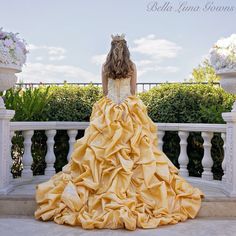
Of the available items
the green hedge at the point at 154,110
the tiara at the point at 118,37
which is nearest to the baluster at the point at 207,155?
the green hedge at the point at 154,110

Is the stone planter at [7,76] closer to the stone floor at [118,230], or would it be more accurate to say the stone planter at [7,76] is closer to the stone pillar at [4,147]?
the stone pillar at [4,147]

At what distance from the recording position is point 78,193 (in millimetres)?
3727

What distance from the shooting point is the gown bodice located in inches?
168

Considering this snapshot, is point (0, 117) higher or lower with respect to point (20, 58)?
lower

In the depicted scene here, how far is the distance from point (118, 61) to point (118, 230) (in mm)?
1727

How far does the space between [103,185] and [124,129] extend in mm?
611

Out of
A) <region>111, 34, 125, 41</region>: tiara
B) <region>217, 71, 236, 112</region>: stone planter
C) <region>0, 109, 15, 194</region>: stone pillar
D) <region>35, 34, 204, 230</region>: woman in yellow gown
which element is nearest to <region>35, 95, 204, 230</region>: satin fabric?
<region>35, 34, 204, 230</region>: woman in yellow gown

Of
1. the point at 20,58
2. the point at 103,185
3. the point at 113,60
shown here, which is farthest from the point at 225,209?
the point at 20,58

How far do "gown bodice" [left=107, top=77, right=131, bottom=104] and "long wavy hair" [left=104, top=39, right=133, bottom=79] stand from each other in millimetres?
64

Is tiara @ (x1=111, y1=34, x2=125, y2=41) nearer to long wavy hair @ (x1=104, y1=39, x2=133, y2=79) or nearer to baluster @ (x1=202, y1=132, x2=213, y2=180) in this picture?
long wavy hair @ (x1=104, y1=39, x2=133, y2=79)

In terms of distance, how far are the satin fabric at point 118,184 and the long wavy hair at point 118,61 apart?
0.33 metres

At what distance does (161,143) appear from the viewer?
17.3 ft

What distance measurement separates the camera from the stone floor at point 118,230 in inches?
134

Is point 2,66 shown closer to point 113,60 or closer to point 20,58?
point 20,58
